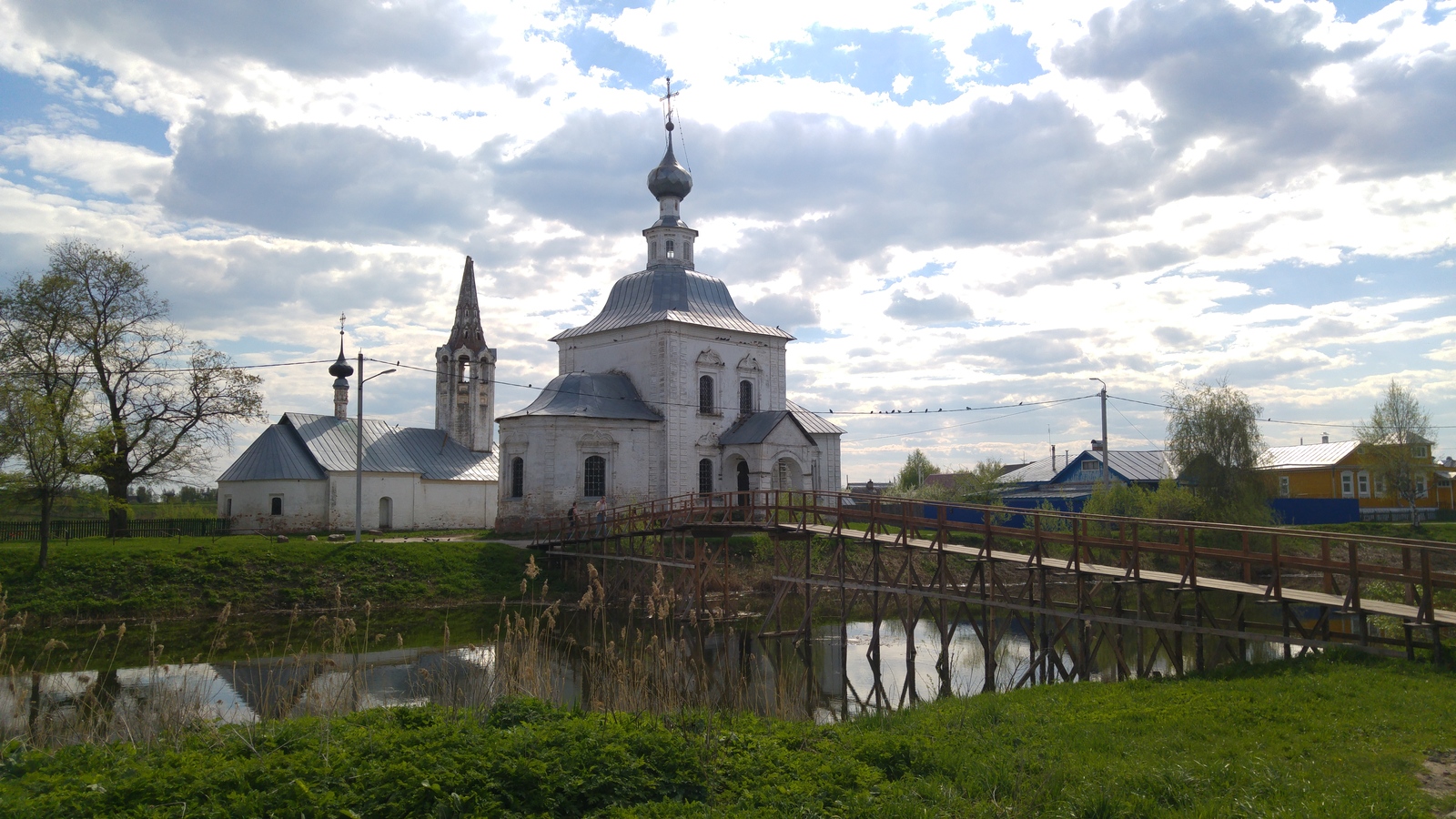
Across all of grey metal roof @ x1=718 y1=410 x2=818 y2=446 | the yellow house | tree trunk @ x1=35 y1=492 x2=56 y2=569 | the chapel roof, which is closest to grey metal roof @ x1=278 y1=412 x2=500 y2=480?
the chapel roof

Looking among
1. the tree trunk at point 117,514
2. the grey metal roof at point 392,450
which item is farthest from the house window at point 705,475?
the tree trunk at point 117,514

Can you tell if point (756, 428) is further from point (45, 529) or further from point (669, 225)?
point (45, 529)

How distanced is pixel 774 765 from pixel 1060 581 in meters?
14.2

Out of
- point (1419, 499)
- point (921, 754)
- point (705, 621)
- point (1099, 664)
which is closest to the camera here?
point (921, 754)

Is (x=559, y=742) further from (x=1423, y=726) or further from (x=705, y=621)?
(x=705, y=621)

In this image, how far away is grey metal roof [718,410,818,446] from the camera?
36625 mm

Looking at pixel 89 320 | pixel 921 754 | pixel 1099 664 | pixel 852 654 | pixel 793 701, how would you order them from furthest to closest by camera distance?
A: pixel 89 320, pixel 852 654, pixel 1099 664, pixel 793 701, pixel 921 754

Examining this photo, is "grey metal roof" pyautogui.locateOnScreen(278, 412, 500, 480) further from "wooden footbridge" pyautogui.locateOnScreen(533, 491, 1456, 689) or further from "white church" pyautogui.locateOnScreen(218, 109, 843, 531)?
"wooden footbridge" pyautogui.locateOnScreen(533, 491, 1456, 689)

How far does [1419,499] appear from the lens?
46.5m

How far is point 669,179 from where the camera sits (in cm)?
4231

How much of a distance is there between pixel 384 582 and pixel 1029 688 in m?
21.2

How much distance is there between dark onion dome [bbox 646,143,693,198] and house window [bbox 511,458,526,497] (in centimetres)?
1466

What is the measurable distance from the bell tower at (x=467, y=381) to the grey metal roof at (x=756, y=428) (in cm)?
1230

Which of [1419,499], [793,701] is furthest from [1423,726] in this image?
[1419,499]
